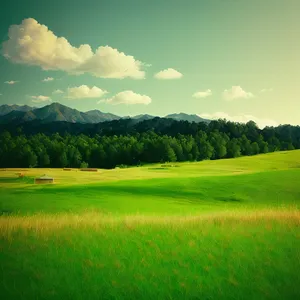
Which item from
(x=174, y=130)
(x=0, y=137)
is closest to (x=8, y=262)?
(x=0, y=137)

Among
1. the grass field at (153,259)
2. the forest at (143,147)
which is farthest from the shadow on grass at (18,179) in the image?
the forest at (143,147)

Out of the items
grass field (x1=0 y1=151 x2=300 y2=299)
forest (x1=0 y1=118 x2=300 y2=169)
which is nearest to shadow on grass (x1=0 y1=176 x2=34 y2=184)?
grass field (x1=0 y1=151 x2=300 y2=299)

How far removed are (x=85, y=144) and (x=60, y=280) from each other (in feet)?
284

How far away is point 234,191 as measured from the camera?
24047 millimetres

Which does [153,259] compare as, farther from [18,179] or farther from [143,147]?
[143,147]

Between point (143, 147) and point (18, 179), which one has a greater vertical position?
point (143, 147)

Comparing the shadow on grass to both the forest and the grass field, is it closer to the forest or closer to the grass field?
the grass field

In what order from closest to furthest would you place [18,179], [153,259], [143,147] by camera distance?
1. [153,259]
2. [18,179]
3. [143,147]

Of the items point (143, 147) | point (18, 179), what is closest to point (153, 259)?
point (18, 179)

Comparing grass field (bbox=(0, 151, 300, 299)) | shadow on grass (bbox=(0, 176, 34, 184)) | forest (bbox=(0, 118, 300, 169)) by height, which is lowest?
shadow on grass (bbox=(0, 176, 34, 184))

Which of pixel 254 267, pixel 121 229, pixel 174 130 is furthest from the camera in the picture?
pixel 174 130

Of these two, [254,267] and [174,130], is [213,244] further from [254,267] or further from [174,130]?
[174,130]

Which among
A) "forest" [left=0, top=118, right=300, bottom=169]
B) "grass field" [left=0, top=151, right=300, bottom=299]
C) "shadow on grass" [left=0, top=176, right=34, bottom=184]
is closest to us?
"grass field" [left=0, top=151, right=300, bottom=299]

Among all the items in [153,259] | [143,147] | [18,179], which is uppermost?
[143,147]
